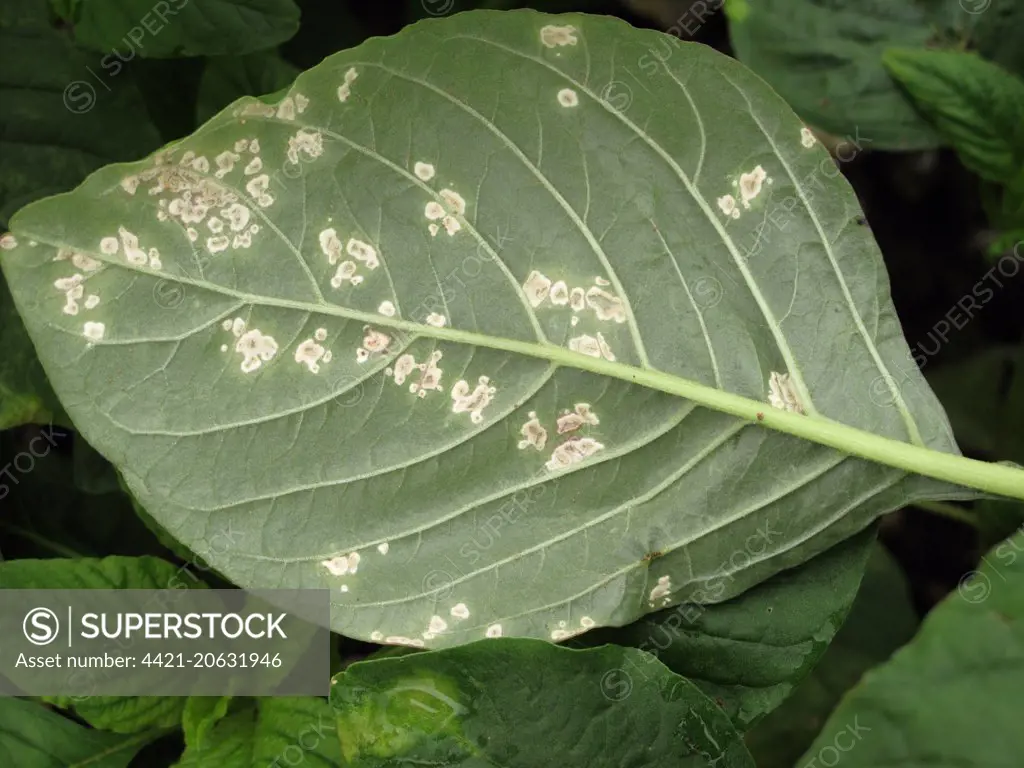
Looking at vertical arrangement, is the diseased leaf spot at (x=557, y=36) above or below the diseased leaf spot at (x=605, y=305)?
above

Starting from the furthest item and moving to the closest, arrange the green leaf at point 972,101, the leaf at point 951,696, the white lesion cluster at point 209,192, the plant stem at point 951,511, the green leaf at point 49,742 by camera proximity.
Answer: the plant stem at point 951,511 → the green leaf at point 972,101 → the green leaf at point 49,742 → the white lesion cluster at point 209,192 → the leaf at point 951,696

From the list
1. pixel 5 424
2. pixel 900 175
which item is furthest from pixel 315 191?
A: pixel 900 175

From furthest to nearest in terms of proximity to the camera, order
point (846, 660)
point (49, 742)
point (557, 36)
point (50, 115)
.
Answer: point (846, 660), point (50, 115), point (49, 742), point (557, 36)

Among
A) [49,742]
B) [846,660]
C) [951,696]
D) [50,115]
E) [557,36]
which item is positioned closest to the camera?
[951,696]

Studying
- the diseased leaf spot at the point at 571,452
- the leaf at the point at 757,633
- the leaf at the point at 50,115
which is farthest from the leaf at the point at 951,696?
the leaf at the point at 50,115

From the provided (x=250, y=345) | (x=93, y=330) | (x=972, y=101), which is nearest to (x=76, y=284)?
(x=93, y=330)

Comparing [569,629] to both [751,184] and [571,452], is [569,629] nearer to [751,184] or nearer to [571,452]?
[571,452]

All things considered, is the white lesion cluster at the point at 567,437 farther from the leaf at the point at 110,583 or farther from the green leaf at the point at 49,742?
the green leaf at the point at 49,742
